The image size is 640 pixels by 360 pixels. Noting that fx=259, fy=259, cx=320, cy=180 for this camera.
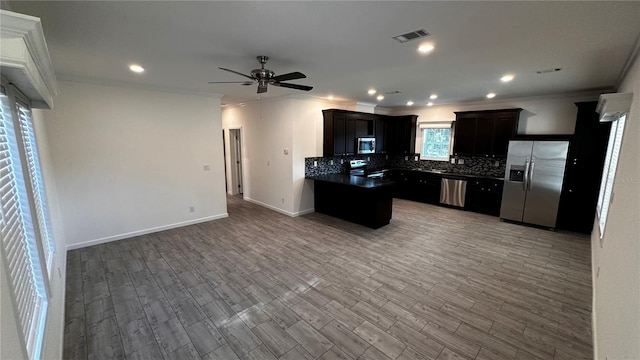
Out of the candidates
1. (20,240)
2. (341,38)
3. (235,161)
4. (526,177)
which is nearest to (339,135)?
(235,161)

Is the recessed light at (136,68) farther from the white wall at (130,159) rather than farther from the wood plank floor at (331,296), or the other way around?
the wood plank floor at (331,296)

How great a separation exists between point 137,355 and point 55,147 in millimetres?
3462

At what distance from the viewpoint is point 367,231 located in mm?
4852

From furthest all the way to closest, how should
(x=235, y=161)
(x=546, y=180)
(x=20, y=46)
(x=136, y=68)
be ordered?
(x=235, y=161)
(x=546, y=180)
(x=136, y=68)
(x=20, y=46)

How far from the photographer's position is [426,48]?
255cm

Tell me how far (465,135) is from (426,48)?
14.3 feet

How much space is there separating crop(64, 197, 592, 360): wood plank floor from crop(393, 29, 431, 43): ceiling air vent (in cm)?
263

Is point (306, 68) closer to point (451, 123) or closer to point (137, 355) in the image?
point (137, 355)

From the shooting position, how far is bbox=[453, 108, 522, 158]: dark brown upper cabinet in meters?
5.55

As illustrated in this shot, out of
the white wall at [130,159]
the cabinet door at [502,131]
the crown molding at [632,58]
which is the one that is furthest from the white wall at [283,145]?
the crown molding at [632,58]

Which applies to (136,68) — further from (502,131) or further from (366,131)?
(502,131)

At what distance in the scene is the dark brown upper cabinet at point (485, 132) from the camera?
5.55m

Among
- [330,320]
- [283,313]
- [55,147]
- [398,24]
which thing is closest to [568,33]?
→ [398,24]

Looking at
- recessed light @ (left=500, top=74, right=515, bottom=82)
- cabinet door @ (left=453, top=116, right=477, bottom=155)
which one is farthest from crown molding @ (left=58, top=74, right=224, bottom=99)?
cabinet door @ (left=453, top=116, right=477, bottom=155)
